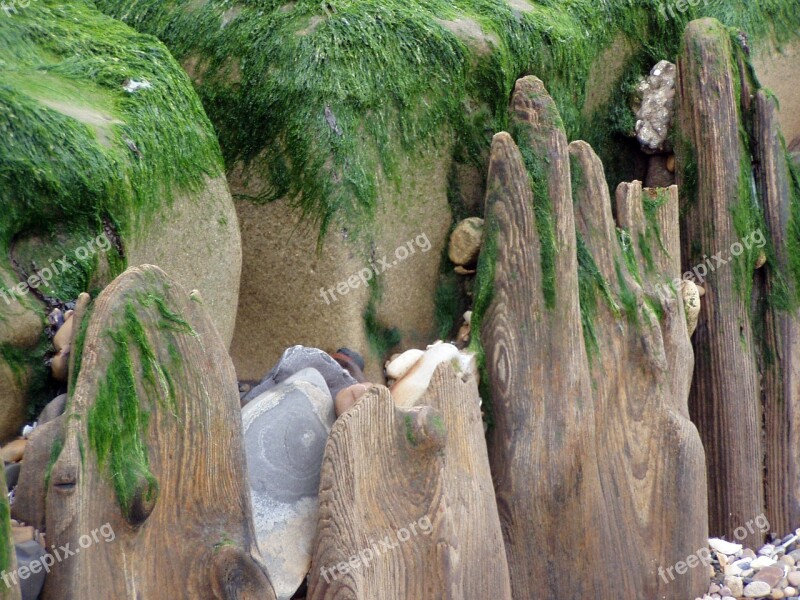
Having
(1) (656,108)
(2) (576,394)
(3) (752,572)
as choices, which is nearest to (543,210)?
(2) (576,394)

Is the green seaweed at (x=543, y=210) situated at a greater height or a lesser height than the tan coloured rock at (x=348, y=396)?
greater

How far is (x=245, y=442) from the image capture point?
2793 millimetres

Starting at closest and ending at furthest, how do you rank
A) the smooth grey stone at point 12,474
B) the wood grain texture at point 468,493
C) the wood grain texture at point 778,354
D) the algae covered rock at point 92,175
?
the smooth grey stone at point 12,474
the algae covered rock at point 92,175
the wood grain texture at point 468,493
the wood grain texture at point 778,354

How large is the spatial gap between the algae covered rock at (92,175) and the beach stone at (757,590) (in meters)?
2.36

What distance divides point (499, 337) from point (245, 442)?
3.36 ft

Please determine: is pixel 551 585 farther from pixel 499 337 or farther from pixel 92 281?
pixel 92 281

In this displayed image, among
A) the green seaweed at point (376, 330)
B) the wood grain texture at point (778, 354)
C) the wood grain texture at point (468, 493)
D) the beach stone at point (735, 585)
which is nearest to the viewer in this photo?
the wood grain texture at point (468, 493)

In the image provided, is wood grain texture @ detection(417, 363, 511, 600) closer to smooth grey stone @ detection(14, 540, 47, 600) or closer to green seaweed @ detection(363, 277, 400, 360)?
green seaweed @ detection(363, 277, 400, 360)

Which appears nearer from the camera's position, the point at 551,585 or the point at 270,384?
the point at 270,384

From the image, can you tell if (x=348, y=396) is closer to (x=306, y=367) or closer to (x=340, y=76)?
(x=306, y=367)

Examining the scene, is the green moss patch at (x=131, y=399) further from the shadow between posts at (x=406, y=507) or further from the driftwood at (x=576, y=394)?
the driftwood at (x=576, y=394)

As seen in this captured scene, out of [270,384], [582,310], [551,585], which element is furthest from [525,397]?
[270,384]

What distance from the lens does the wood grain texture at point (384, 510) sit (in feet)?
8.79

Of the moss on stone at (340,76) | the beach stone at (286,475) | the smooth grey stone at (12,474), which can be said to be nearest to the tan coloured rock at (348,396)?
the beach stone at (286,475)
